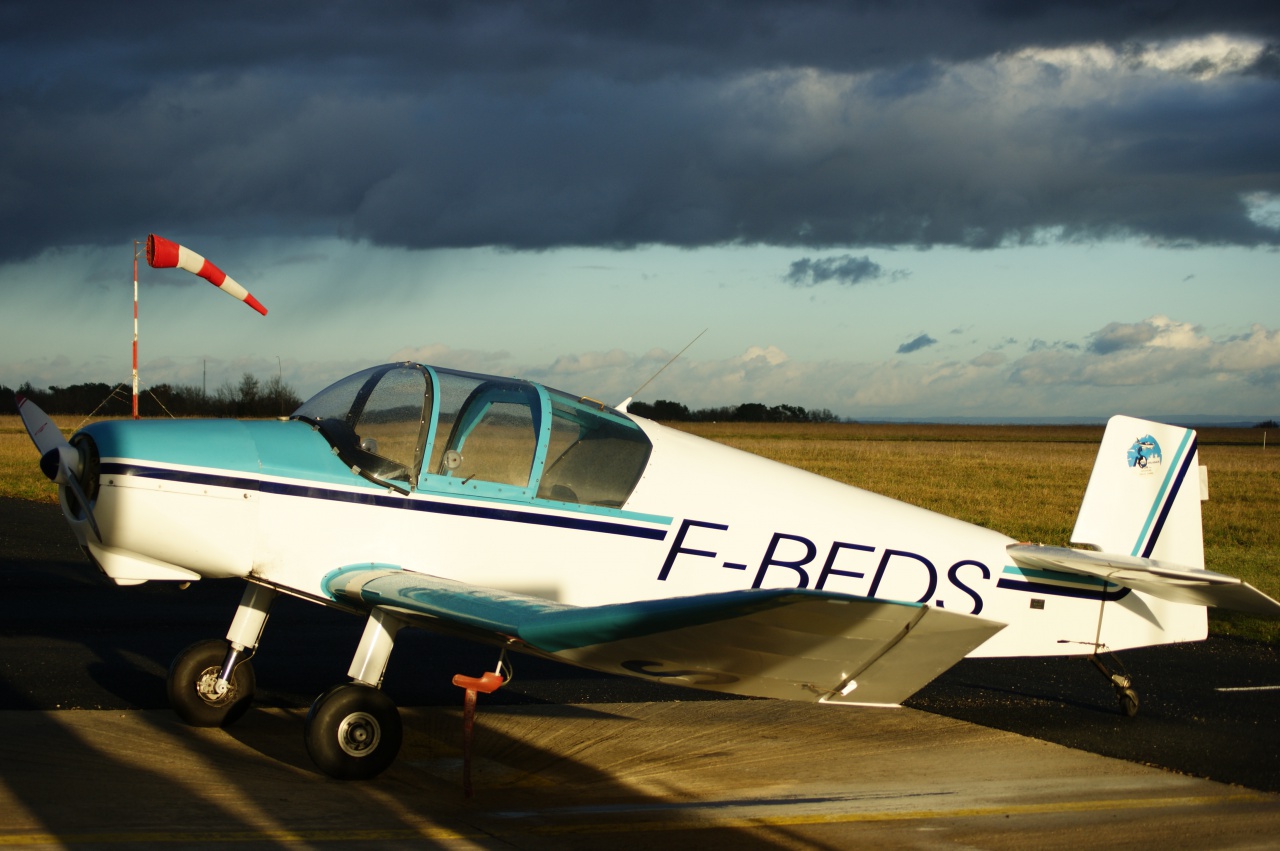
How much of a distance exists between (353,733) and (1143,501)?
5061 mm

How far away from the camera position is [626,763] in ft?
21.8

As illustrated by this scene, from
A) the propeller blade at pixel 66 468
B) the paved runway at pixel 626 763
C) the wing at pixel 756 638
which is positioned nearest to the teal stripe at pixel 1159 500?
the paved runway at pixel 626 763

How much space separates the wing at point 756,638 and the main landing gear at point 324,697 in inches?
27.8

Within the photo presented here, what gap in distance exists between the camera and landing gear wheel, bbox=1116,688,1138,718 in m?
7.78

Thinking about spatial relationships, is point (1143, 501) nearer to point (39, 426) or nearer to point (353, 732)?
point (353, 732)

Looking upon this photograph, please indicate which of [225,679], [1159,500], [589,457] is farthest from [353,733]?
[1159,500]

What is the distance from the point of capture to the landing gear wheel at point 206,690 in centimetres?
699

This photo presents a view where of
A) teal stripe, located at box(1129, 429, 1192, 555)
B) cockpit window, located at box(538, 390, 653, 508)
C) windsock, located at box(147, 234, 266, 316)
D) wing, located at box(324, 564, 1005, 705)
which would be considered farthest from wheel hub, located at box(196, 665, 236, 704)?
teal stripe, located at box(1129, 429, 1192, 555)

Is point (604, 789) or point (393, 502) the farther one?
point (393, 502)

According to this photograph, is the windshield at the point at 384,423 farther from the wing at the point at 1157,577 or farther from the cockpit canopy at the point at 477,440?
the wing at the point at 1157,577

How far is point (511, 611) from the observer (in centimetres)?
548

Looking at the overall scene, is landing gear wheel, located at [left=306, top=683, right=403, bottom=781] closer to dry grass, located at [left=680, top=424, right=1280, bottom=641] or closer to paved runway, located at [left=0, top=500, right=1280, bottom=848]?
paved runway, located at [left=0, top=500, right=1280, bottom=848]

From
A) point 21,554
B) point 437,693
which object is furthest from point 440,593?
point 21,554

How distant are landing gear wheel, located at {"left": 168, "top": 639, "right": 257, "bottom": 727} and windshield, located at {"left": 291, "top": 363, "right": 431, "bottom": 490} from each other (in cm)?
167
